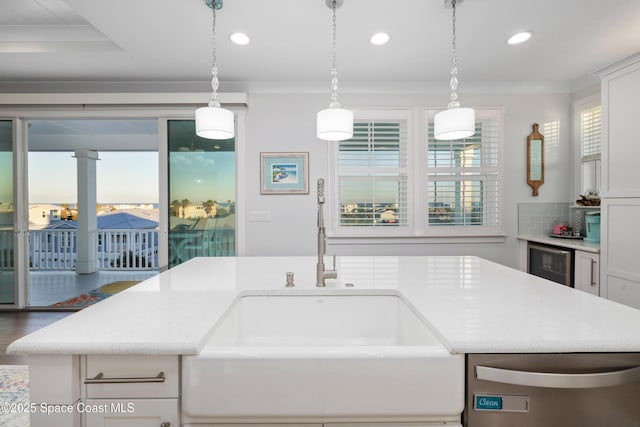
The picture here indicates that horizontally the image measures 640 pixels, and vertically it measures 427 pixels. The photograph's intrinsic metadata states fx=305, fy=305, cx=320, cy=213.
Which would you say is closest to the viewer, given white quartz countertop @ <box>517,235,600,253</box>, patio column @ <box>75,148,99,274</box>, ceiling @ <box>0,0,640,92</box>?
ceiling @ <box>0,0,640,92</box>

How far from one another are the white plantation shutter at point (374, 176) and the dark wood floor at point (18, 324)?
317cm

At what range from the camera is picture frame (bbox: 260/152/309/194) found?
3.45m

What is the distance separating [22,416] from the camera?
70.9 inches

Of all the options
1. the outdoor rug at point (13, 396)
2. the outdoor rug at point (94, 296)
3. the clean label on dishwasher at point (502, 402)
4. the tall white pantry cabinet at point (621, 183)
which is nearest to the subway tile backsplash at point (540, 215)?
the tall white pantry cabinet at point (621, 183)

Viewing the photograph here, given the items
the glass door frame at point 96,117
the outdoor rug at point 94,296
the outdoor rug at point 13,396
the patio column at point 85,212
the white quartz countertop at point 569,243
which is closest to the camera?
the outdoor rug at point 13,396

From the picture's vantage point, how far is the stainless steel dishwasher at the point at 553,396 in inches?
30.4

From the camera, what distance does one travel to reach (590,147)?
328 cm

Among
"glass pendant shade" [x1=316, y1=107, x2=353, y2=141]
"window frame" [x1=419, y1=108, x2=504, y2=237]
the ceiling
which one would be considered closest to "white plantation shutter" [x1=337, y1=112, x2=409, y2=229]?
"window frame" [x1=419, y1=108, x2=504, y2=237]

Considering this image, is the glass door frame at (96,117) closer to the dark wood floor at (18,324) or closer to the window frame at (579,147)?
the dark wood floor at (18,324)

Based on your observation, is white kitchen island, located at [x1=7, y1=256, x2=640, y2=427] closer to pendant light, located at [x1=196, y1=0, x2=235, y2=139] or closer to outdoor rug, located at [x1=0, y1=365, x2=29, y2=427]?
pendant light, located at [x1=196, y1=0, x2=235, y2=139]

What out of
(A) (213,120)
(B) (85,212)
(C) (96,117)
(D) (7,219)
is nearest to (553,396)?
(A) (213,120)

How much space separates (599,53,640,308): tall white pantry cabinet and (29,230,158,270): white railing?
670cm

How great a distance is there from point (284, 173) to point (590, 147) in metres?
3.33

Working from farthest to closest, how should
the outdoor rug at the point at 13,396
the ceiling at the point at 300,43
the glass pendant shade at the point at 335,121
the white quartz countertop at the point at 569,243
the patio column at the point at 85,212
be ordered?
the patio column at the point at 85,212 → the white quartz countertop at the point at 569,243 → the ceiling at the point at 300,43 → the outdoor rug at the point at 13,396 → the glass pendant shade at the point at 335,121
